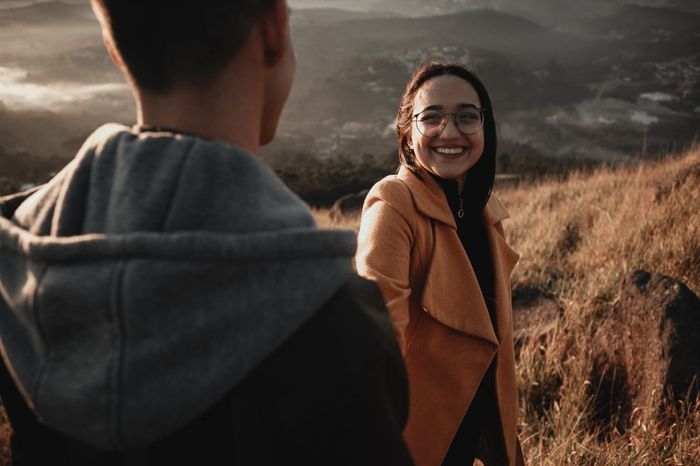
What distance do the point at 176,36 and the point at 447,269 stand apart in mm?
1305

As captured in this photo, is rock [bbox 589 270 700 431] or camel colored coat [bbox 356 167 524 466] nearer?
camel colored coat [bbox 356 167 524 466]

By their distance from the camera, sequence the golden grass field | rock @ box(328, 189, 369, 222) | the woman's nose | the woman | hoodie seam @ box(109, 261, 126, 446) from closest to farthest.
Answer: hoodie seam @ box(109, 261, 126, 446), the woman, the woman's nose, the golden grass field, rock @ box(328, 189, 369, 222)

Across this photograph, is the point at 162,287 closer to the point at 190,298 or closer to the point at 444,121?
the point at 190,298

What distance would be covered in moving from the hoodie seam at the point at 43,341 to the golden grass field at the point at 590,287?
221 cm

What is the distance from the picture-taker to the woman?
5.54ft

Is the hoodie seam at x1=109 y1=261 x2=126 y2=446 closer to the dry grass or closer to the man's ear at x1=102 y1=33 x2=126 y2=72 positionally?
the man's ear at x1=102 y1=33 x2=126 y2=72

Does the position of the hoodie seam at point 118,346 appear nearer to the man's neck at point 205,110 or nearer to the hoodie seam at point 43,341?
the hoodie seam at point 43,341

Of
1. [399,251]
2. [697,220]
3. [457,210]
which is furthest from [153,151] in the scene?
[697,220]

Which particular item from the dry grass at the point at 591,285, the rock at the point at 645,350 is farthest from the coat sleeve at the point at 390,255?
the rock at the point at 645,350

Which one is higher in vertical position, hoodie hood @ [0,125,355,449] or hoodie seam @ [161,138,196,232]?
hoodie seam @ [161,138,196,232]

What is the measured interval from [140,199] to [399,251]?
1.10 m

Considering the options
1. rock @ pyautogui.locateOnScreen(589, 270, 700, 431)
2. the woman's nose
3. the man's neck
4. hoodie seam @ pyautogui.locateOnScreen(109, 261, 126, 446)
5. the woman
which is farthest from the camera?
rock @ pyautogui.locateOnScreen(589, 270, 700, 431)

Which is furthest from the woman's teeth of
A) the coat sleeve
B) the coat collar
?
the coat sleeve

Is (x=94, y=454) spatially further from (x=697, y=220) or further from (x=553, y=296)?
(x=697, y=220)
